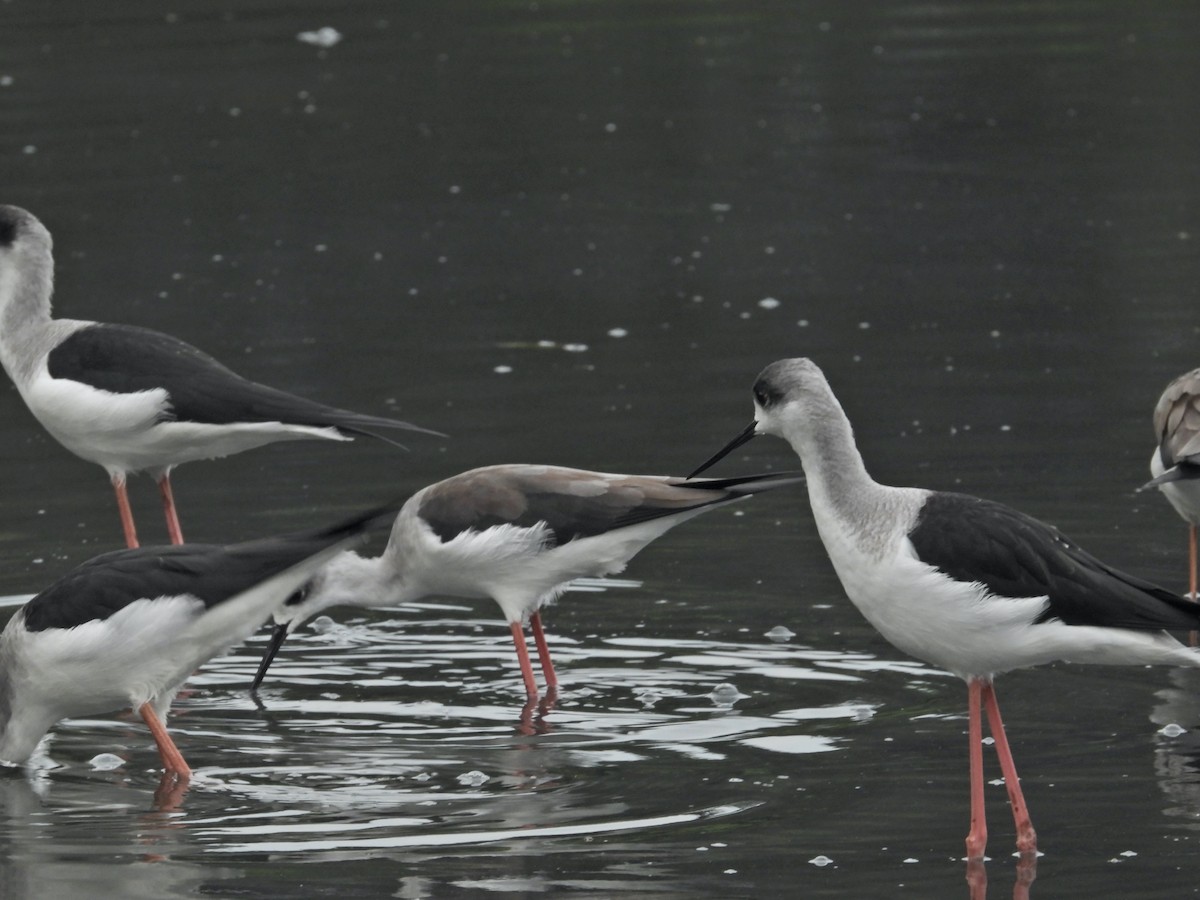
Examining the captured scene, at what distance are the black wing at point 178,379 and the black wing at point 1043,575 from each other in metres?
3.65

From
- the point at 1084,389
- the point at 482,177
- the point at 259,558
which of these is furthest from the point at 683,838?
the point at 482,177

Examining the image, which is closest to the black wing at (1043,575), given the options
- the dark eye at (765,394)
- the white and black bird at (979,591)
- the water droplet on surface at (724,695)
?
the white and black bird at (979,591)

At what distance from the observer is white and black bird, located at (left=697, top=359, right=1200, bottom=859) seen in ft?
23.3

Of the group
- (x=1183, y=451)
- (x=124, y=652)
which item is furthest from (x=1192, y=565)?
(x=124, y=652)

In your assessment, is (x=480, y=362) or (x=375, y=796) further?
(x=480, y=362)

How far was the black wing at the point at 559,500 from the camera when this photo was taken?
9.41 metres

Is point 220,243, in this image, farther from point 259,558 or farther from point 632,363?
point 259,558

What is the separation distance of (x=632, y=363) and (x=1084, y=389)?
2.90 m

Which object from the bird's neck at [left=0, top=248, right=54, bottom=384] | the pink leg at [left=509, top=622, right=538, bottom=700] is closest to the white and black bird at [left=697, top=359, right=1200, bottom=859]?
the pink leg at [left=509, top=622, right=538, bottom=700]

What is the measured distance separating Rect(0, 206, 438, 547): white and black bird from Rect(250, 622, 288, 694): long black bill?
971 mm

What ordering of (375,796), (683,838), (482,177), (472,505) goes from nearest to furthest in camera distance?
(683,838), (375,796), (472,505), (482,177)

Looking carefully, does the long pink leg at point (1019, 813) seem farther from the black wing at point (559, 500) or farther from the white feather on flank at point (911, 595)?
the black wing at point (559, 500)

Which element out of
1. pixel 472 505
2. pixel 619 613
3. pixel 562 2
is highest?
pixel 562 2

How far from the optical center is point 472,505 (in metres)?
9.65
